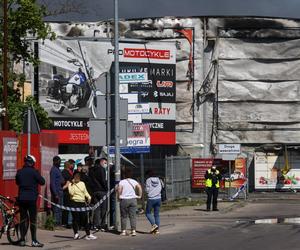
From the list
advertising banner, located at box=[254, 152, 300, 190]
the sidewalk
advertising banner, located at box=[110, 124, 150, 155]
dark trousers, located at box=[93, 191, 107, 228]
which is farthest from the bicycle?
advertising banner, located at box=[254, 152, 300, 190]

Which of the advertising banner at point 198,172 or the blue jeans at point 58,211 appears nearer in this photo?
the blue jeans at point 58,211

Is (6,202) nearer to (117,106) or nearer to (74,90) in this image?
(117,106)

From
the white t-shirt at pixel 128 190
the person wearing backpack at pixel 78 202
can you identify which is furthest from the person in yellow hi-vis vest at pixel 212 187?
the person wearing backpack at pixel 78 202

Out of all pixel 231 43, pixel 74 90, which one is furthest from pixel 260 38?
pixel 74 90

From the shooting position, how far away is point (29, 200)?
47.6ft

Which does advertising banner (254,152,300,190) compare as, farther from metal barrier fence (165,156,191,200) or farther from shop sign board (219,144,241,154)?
shop sign board (219,144,241,154)

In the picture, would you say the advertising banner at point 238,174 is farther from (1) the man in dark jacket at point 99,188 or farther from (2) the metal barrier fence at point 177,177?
(1) the man in dark jacket at point 99,188

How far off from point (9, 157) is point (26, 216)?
2661mm

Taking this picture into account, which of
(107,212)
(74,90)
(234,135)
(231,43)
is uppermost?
(231,43)

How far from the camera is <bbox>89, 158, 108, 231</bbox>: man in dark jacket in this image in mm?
18359

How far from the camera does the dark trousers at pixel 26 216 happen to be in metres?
14.4

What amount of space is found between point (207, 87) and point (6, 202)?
79.7ft

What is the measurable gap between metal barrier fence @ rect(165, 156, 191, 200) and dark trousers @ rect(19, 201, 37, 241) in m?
18.0

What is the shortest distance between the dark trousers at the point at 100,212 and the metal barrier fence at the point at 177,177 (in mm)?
13874
